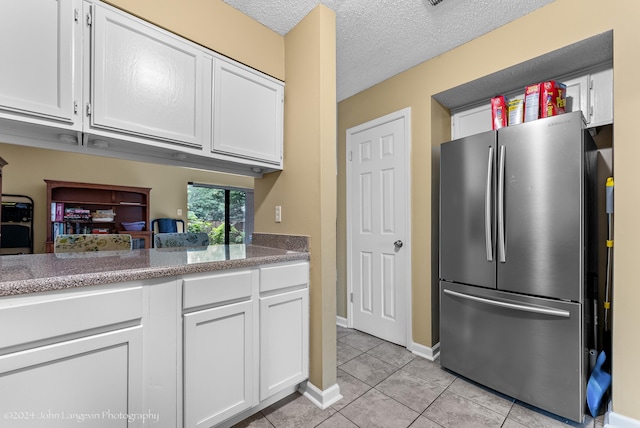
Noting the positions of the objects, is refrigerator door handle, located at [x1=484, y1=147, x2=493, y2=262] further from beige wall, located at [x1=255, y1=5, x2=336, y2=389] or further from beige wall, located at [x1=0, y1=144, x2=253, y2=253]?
beige wall, located at [x1=0, y1=144, x2=253, y2=253]

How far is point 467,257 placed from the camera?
6.23ft

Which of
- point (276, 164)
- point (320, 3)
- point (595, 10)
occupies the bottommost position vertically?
point (276, 164)

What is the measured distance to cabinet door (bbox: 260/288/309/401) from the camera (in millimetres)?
1534

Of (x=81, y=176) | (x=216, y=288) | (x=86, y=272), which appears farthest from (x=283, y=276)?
(x=81, y=176)

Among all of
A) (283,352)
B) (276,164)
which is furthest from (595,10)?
(283,352)

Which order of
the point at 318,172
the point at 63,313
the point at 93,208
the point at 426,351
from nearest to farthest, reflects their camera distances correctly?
the point at 63,313 < the point at 318,172 < the point at 426,351 < the point at 93,208

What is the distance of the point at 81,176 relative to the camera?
164 inches

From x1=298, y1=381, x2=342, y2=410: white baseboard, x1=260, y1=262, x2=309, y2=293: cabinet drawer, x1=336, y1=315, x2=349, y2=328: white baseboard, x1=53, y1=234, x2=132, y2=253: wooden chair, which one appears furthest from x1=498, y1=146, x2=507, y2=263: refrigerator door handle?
x1=53, y1=234, x2=132, y2=253: wooden chair

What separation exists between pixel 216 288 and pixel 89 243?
1.31 meters

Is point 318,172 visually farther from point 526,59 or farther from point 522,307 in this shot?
point 526,59

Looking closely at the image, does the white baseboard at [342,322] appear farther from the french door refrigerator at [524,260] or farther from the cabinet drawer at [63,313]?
the cabinet drawer at [63,313]

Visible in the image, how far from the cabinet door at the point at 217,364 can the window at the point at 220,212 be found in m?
4.21

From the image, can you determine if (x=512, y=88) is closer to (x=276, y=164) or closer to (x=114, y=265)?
(x=276, y=164)

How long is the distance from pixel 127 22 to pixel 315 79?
1.05 metres
